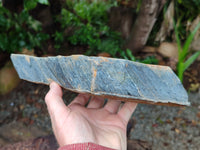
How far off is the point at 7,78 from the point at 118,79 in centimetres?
174

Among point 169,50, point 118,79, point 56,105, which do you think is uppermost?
point 118,79

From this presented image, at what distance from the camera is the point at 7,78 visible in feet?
7.15

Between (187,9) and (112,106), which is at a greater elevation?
(187,9)

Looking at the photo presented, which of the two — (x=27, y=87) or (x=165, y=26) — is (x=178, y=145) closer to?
(x=165, y=26)

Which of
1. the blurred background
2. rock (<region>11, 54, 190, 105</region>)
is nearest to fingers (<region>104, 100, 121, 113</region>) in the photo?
rock (<region>11, 54, 190, 105</region>)

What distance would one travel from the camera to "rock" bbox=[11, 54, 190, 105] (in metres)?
0.90

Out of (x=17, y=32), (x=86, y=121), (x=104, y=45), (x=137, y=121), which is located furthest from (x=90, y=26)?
(x=86, y=121)

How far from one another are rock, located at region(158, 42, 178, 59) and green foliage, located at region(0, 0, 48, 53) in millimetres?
1589

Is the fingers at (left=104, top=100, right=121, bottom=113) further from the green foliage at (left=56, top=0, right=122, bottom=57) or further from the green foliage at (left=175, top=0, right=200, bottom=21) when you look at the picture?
the green foliage at (left=175, top=0, right=200, bottom=21)

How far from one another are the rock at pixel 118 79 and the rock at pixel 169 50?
61.5 inches

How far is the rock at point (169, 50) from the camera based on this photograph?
2.58m

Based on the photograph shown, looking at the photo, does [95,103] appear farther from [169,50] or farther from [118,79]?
[169,50]

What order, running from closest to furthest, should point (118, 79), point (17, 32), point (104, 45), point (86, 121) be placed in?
point (118, 79) < point (86, 121) < point (17, 32) < point (104, 45)

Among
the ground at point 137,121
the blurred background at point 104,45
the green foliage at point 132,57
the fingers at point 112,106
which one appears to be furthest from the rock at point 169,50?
the fingers at point 112,106
